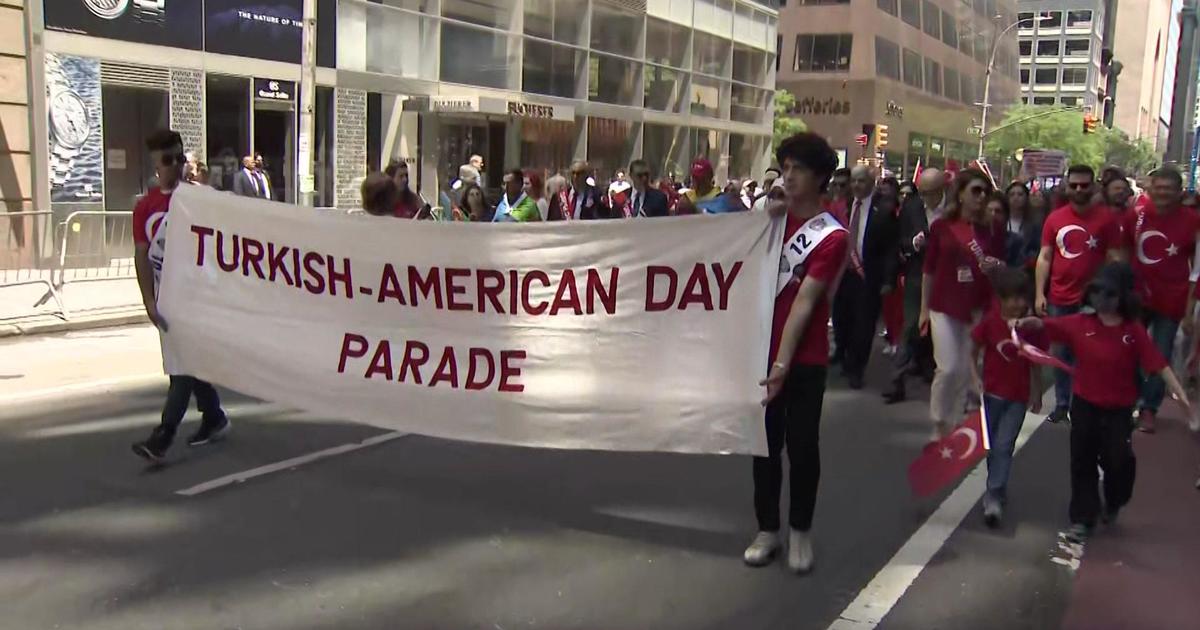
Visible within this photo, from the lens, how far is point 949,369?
6.62 m

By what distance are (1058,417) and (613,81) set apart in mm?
25208

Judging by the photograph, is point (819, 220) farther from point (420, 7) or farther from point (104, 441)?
point (420, 7)

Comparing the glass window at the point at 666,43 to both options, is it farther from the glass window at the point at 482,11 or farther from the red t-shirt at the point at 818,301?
the red t-shirt at the point at 818,301

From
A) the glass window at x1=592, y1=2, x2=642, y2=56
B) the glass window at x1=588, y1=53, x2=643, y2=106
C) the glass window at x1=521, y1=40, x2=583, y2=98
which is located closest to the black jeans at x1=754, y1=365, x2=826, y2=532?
the glass window at x1=521, y1=40, x2=583, y2=98

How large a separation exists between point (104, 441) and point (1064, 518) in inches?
222

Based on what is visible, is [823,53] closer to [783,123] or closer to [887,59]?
[887,59]

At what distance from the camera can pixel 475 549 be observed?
16.0ft

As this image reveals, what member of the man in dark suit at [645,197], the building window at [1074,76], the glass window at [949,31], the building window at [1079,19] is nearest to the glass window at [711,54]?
the man in dark suit at [645,197]

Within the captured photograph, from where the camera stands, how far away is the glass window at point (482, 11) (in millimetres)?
25188

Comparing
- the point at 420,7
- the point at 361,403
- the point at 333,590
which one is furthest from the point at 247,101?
the point at 333,590

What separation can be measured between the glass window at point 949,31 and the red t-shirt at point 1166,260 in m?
68.6

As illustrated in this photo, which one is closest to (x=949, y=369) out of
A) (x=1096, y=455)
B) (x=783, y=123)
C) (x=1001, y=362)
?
(x=1001, y=362)

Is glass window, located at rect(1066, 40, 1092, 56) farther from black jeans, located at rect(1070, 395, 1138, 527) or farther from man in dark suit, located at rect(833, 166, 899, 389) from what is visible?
black jeans, located at rect(1070, 395, 1138, 527)

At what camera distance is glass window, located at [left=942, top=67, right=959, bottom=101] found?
73.6 meters
